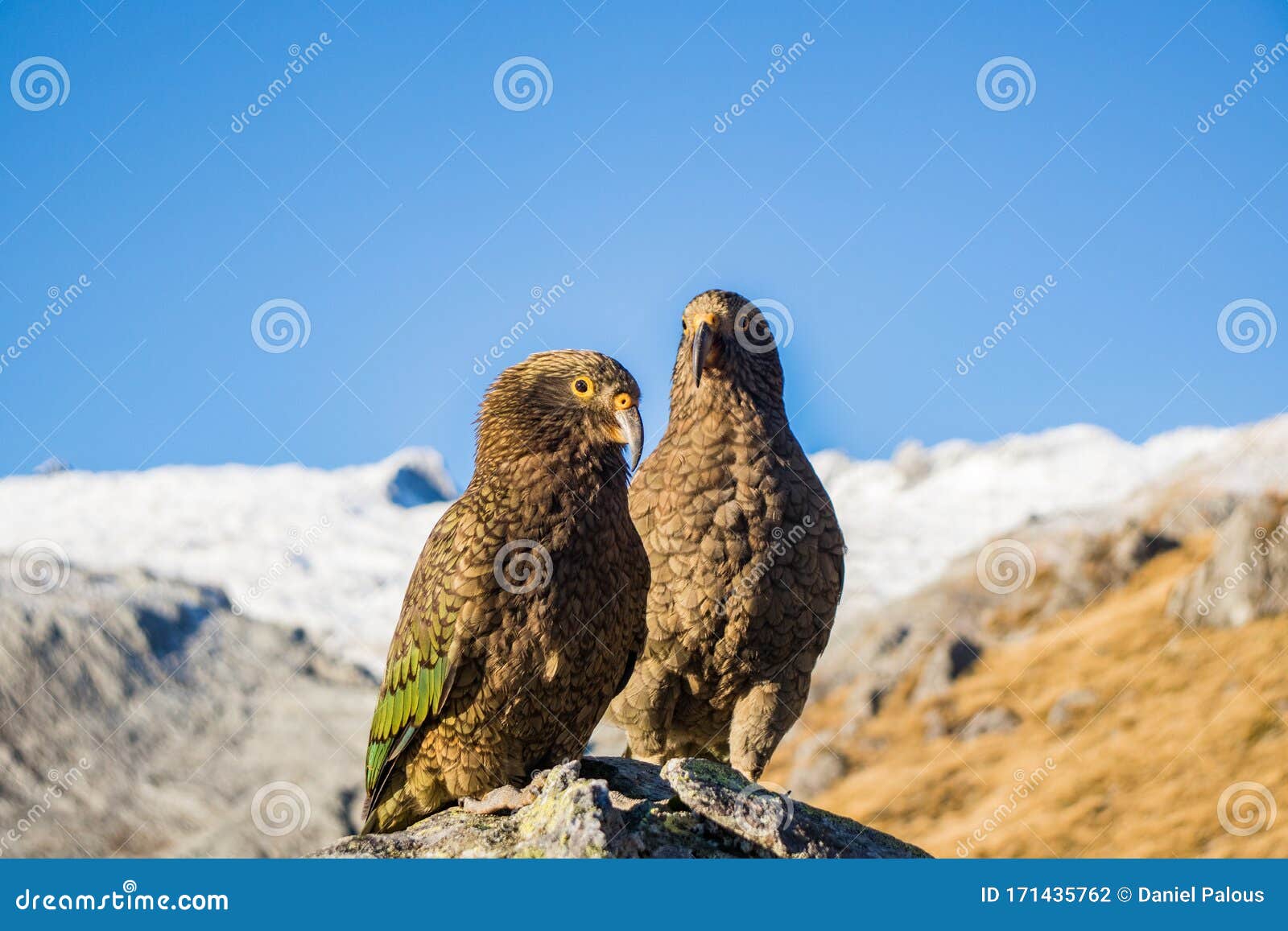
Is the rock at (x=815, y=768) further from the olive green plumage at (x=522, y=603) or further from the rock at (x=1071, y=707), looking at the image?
the olive green plumage at (x=522, y=603)

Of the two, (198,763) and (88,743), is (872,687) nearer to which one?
(198,763)

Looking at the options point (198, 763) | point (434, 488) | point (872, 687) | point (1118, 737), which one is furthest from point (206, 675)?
point (1118, 737)

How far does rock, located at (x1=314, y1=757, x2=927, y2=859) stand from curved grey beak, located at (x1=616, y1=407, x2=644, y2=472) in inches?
66.5

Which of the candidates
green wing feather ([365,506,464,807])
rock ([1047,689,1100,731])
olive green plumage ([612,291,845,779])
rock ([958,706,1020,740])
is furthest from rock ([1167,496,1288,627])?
green wing feather ([365,506,464,807])

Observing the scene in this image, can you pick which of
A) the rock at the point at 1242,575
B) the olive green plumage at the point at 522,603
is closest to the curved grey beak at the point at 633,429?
the olive green plumage at the point at 522,603

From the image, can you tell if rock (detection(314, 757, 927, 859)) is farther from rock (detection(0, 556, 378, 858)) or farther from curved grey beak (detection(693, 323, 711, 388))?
rock (detection(0, 556, 378, 858))

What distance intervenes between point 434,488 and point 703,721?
995 inches

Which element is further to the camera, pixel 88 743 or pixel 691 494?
pixel 88 743

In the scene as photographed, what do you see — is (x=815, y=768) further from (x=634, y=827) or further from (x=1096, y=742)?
A: (x=634, y=827)

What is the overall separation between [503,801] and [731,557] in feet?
8.82

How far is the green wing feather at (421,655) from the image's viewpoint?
6.68 meters

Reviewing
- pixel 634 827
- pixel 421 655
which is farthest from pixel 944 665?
pixel 634 827

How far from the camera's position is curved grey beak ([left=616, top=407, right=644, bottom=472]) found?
20.9 feet

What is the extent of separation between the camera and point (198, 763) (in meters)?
27.6
